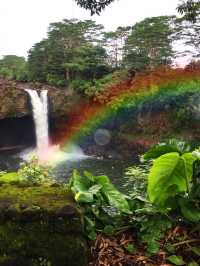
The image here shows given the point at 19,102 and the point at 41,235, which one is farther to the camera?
the point at 19,102

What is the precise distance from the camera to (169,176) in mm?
2549

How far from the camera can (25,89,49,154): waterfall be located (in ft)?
84.6

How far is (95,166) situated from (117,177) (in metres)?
3.32

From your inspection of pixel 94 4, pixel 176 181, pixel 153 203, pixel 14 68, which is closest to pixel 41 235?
pixel 153 203

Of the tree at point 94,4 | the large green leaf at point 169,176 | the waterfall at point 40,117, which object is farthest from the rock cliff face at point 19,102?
the large green leaf at point 169,176

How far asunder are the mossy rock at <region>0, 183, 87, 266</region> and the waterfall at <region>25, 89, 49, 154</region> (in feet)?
77.5

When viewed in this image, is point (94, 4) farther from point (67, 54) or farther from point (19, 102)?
point (67, 54)

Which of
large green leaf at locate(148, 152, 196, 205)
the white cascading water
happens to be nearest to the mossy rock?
large green leaf at locate(148, 152, 196, 205)

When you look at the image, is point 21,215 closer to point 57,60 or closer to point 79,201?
point 79,201

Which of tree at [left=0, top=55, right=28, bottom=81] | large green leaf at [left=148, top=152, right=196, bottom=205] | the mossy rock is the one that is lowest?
the mossy rock

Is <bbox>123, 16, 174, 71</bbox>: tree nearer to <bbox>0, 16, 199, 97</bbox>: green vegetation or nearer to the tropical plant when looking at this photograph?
<bbox>0, 16, 199, 97</bbox>: green vegetation

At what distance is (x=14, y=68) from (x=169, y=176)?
38429 millimetres

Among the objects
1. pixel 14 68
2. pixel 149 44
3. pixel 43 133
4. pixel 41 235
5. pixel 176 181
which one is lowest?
pixel 43 133

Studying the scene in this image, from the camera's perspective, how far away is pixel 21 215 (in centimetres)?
231
